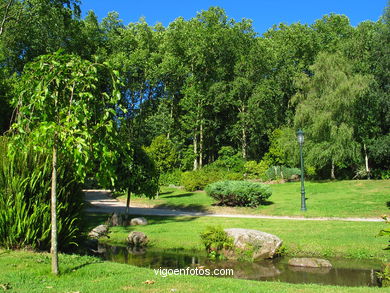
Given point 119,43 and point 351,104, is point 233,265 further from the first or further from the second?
point 119,43

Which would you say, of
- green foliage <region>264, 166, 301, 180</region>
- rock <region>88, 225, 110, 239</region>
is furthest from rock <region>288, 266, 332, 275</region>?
green foliage <region>264, 166, 301, 180</region>

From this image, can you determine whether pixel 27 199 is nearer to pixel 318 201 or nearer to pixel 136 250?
pixel 136 250

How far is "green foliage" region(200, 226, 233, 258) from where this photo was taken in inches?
437

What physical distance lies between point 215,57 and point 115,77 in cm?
4105

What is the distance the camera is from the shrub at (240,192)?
2014 cm

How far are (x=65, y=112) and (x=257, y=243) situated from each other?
7.22 metres

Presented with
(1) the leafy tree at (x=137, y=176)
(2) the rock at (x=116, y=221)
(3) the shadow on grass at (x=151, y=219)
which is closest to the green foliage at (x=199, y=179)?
(3) the shadow on grass at (x=151, y=219)

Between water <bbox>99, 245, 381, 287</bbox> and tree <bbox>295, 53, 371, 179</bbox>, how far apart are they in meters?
22.7

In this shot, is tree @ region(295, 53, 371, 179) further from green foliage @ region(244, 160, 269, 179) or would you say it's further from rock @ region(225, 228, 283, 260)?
rock @ region(225, 228, 283, 260)

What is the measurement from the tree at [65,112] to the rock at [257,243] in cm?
627

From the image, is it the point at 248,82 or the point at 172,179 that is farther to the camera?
the point at 248,82

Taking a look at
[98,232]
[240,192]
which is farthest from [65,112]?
[240,192]

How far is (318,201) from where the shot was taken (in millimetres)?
22062

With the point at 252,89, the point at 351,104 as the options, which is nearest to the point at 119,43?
the point at 252,89
